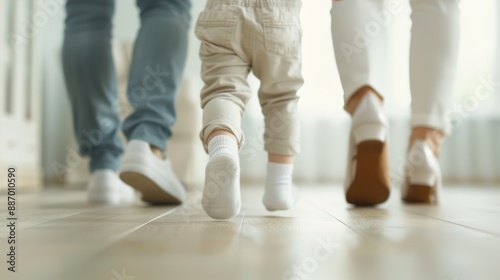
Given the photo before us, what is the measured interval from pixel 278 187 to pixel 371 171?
250 millimetres

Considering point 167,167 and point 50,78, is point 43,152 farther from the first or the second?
point 167,167

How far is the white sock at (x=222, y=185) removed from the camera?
81cm

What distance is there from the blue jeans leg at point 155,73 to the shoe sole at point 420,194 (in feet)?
2.06

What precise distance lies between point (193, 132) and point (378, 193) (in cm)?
172

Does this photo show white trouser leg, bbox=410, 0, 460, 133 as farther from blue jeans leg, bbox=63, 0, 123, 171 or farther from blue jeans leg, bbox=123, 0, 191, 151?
blue jeans leg, bbox=63, 0, 123, 171

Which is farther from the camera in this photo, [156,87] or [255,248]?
[156,87]

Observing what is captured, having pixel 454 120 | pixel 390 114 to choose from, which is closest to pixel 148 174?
pixel 390 114

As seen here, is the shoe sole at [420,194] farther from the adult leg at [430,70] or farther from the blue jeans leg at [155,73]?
the blue jeans leg at [155,73]

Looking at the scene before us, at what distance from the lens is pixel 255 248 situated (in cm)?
61

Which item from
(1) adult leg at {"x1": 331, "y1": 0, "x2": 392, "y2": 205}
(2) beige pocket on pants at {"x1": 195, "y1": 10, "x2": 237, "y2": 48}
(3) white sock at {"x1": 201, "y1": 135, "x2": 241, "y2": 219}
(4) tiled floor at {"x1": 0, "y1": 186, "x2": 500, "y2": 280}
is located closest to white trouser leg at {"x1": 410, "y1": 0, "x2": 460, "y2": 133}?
(1) adult leg at {"x1": 331, "y1": 0, "x2": 392, "y2": 205}

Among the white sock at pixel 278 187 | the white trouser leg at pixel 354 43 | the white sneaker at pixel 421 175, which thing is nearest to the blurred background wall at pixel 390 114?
the white sneaker at pixel 421 175

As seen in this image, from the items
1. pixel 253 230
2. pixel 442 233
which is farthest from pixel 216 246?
pixel 442 233

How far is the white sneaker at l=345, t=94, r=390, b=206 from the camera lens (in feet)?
3.79

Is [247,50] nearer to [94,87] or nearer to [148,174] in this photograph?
[148,174]
